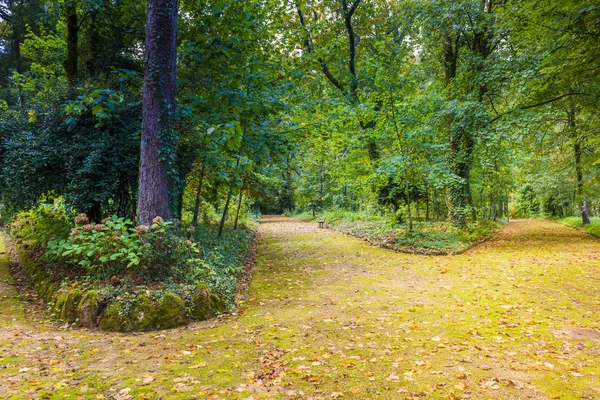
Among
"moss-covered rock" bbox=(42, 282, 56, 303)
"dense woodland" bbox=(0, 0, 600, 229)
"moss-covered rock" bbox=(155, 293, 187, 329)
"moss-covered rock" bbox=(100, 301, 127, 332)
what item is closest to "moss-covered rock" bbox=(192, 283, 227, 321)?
"moss-covered rock" bbox=(155, 293, 187, 329)

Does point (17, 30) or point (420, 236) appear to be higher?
point (17, 30)

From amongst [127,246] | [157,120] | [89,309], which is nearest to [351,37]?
[157,120]

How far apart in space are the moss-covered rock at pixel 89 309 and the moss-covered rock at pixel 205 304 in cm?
137

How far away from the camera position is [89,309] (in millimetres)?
4520

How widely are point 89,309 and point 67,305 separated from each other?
1.63 ft

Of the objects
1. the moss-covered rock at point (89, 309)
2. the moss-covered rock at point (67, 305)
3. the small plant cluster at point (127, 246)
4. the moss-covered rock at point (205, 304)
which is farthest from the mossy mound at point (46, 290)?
the moss-covered rock at point (205, 304)

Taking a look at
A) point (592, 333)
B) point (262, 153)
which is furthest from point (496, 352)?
point (262, 153)

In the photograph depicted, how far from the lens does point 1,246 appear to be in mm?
10320

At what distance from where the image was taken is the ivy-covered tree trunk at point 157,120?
570 centimetres

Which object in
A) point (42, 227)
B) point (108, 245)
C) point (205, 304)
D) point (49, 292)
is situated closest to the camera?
point (205, 304)

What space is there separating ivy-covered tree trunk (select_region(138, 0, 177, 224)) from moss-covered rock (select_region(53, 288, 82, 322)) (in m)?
1.52

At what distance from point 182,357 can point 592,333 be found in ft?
17.1

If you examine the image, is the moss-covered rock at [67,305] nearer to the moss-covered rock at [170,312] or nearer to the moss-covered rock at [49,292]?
the moss-covered rock at [49,292]

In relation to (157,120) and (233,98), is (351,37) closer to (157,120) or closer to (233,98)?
(233,98)
